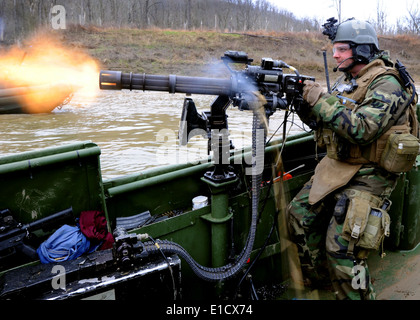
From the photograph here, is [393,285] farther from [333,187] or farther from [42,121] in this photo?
[42,121]

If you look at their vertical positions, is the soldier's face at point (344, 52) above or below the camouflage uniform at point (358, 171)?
above

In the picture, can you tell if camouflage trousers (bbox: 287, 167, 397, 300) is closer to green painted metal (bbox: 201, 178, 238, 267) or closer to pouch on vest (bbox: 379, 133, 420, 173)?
pouch on vest (bbox: 379, 133, 420, 173)

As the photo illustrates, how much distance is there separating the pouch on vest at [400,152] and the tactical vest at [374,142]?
5 cm

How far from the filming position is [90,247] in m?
2.37

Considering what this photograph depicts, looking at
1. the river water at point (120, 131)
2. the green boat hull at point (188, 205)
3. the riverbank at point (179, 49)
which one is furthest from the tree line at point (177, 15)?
the green boat hull at point (188, 205)

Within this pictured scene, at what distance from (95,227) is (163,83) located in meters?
1.04

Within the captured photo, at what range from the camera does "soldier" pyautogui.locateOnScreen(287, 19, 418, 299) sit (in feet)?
8.47

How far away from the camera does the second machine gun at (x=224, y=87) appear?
2322 mm

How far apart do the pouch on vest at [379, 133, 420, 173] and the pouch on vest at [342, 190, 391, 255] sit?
1.05 ft

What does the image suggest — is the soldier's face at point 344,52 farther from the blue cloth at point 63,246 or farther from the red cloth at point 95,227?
the blue cloth at point 63,246

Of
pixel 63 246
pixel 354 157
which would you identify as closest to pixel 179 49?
pixel 354 157

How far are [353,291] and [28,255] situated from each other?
2.21 metres
